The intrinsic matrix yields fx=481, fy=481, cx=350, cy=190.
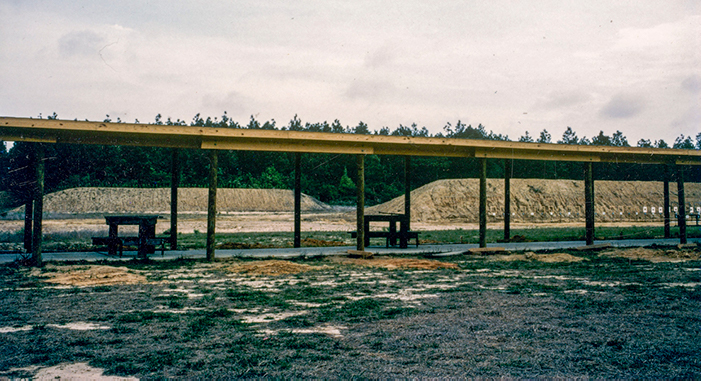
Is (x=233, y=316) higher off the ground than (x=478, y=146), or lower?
lower

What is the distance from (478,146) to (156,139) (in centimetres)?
1001

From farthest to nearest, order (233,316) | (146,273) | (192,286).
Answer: (146,273)
(192,286)
(233,316)

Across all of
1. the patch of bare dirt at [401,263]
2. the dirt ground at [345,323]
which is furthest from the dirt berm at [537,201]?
the dirt ground at [345,323]

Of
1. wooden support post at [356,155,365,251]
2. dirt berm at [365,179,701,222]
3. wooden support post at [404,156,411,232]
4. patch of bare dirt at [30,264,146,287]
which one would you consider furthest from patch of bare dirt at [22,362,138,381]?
dirt berm at [365,179,701,222]

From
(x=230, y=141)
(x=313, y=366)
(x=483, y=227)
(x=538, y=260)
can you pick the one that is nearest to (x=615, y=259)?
(x=538, y=260)

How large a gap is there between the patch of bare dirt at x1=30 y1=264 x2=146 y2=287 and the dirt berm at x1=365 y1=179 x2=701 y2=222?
34.2m

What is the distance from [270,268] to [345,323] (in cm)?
586

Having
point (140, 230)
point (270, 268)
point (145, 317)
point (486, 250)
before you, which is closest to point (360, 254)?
point (270, 268)

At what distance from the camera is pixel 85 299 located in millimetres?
8477

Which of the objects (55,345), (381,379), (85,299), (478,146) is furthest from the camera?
(478,146)

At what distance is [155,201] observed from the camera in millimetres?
56438

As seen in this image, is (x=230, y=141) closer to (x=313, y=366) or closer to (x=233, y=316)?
(x=233, y=316)

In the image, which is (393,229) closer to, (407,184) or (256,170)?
(407,184)

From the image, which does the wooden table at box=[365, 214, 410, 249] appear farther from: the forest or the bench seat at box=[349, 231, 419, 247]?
the forest
